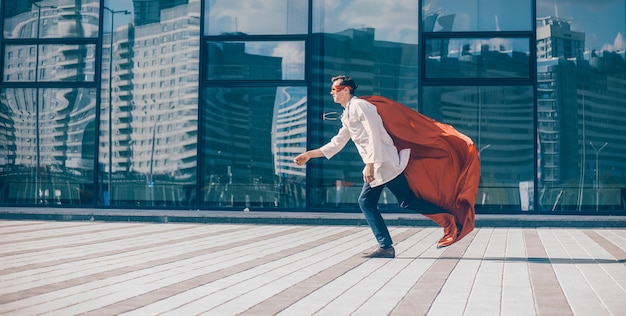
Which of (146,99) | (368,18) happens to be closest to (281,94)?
(368,18)

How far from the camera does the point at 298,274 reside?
22.5 ft

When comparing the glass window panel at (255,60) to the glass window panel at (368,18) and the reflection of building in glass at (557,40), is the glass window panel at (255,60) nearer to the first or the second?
the glass window panel at (368,18)

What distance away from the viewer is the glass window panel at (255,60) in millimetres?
14969

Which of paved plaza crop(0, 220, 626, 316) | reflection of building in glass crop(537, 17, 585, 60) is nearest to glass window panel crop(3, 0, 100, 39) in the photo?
paved plaza crop(0, 220, 626, 316)

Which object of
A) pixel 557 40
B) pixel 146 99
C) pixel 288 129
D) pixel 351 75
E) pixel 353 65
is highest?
pixel 557 40

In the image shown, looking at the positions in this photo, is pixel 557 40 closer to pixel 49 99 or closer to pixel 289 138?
pixel 289 138

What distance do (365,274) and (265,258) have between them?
1.47m

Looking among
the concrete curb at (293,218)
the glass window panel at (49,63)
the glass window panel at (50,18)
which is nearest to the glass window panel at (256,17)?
the glass window panel at (50,18)

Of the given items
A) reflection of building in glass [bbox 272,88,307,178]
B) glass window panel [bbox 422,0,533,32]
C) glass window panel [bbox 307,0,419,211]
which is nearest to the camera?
glass window panel [bbox 422,0,533,32]

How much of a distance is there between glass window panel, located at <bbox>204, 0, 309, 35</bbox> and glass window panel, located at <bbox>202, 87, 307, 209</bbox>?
3.34 ft

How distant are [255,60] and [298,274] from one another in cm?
863

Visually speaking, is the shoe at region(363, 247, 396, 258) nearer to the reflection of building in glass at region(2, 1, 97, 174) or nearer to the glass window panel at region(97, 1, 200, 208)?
the glass window panel at region(97, 1, 200, 208)

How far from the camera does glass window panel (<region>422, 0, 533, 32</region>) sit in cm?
1460

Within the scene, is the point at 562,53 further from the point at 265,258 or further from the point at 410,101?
the point at 265,258
